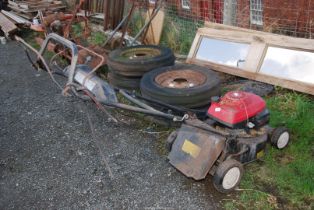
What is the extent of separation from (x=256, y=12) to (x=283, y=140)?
16.5ft

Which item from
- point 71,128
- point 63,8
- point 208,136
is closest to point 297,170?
point 208,136

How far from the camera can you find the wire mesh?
22.2ft

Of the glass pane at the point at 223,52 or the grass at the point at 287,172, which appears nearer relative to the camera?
the grass at the point at 287,172

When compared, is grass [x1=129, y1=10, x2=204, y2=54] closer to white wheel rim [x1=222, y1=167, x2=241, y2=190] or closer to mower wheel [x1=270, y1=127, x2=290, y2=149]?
mower wheel [x1=270, y1=127, x2=290, y2=149]

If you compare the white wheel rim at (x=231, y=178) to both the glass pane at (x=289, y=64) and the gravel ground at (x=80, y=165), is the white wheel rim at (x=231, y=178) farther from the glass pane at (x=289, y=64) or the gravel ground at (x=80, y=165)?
the glass pane at (x=289, y=64)

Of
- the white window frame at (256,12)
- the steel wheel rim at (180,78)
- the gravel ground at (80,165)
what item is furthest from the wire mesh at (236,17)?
the gravel ground at (80,165)

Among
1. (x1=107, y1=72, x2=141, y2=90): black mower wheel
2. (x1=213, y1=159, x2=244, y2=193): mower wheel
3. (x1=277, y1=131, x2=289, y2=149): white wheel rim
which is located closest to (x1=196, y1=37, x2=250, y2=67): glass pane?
(x1=107, y1=72, x2=141, y2=90): black mower wheel

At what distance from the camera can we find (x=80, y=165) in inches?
155

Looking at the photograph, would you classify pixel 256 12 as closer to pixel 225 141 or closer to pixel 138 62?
pixel 138 62

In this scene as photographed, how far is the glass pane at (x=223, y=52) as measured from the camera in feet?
17.8

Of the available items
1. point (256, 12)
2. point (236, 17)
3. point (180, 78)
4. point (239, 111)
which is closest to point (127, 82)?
point (180, 78)

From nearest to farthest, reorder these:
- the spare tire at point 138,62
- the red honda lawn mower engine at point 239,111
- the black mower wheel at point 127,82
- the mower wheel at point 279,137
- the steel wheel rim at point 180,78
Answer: the red honda lawn mower engine at point 239,111 < the mower wheel at point 279,137 < the steel wheel rim at point 180,78 < the spare tire at point 138,62 < the black mower wheel at point 127,82

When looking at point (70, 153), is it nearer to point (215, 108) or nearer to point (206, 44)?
point (215, 108)

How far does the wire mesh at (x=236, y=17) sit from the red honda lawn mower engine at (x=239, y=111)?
2951 mm
